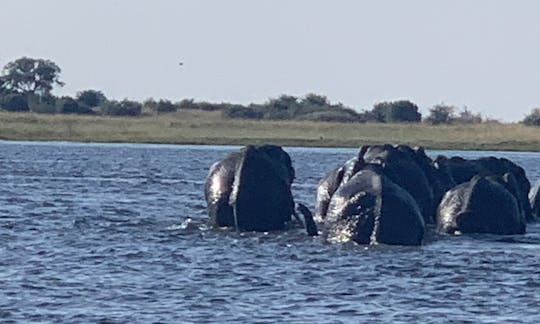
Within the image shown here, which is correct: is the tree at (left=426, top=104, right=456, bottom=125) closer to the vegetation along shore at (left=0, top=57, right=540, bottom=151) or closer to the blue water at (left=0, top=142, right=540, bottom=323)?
the vegetation along shore at (left=0, top=57, right=540, bottom=151)

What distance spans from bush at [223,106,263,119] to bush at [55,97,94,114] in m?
9.17

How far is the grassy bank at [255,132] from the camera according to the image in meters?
102

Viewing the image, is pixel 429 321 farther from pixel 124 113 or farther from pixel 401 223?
pixel 124 113

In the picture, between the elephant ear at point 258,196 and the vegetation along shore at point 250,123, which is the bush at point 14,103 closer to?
the vegetation along shore at point 250,123

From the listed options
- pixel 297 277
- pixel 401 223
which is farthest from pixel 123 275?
pixel 401 223

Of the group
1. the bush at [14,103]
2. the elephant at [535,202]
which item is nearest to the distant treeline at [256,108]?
the bush at [14,103]

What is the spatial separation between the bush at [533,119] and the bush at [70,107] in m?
28.8

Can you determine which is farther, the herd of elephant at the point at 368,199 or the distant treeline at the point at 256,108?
the distant treeline at the point at 256,108

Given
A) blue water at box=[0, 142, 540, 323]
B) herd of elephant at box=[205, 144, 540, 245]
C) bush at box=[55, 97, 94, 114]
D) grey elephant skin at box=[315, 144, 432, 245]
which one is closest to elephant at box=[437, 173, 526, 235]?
herd of elephant at box=[205, 144, 540, 245]

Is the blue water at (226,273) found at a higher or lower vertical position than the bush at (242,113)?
lower

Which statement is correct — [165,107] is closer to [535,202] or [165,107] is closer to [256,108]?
[256,108]

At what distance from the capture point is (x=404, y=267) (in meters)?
29.3

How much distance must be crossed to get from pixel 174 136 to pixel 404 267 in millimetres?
76281

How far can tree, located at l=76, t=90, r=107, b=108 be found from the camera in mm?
134500
